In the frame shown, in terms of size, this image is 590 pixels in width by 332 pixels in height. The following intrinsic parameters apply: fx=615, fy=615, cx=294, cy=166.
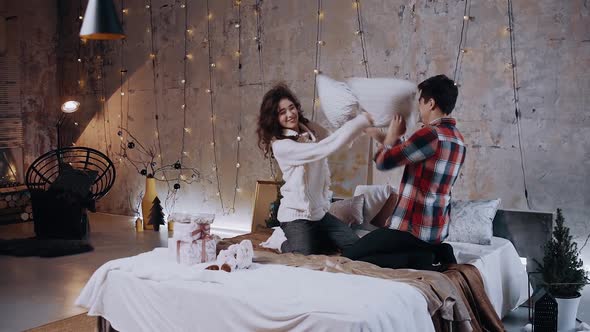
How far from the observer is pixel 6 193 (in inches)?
293

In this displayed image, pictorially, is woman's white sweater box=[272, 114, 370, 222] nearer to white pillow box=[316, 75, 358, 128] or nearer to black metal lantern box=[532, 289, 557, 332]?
white pillow box=[316, 75, 358, 128]

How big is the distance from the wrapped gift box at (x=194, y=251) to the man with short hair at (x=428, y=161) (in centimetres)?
98

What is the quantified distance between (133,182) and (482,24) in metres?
4.69

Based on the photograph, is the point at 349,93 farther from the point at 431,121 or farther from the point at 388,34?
the point at 388,34

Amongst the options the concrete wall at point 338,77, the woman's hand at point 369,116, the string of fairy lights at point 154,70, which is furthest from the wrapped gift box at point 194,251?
the string of fairy lights at point 154,70

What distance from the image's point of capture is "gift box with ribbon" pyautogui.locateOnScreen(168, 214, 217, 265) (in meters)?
3.25

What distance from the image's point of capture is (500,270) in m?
3.87

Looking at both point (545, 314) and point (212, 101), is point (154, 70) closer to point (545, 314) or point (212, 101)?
point (212, 101)

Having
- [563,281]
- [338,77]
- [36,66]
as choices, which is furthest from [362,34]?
[36,66]

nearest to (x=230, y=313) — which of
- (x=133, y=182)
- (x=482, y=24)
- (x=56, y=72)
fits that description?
(x=482, y=24)

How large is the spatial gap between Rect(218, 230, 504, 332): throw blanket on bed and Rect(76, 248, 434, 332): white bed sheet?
0.11 meters

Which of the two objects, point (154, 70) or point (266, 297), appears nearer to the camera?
point (266, 297)

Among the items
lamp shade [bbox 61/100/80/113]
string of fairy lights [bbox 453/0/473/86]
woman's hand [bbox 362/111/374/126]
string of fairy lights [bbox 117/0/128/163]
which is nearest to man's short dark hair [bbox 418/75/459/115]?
woman's hand [bbox 362/111/374/126]

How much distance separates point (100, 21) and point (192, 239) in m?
1.29
